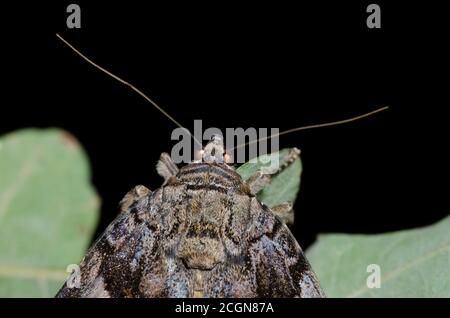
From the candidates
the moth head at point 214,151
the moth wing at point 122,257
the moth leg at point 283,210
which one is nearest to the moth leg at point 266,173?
the moth leg at point 283,210

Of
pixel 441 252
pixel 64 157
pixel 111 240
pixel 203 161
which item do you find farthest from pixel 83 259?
pixel 441 252

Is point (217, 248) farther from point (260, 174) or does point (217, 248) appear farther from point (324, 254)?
point (324, 254)

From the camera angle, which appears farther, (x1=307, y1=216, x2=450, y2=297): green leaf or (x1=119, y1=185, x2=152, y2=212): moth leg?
(x1=119, y1=185, x2=152, y2=212): moth leg

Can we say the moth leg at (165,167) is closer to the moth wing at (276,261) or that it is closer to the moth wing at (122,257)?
the moth wing at (122,257)

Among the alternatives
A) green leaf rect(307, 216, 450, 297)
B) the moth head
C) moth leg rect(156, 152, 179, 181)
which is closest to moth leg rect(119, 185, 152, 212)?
moth leg rect(156, 152, 179, 181)

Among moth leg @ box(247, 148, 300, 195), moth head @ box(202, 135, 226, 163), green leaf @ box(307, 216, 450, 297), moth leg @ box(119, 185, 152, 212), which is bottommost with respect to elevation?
green leaf @ box(307, 216, 450, 297)

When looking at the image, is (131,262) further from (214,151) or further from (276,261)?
(214,151)

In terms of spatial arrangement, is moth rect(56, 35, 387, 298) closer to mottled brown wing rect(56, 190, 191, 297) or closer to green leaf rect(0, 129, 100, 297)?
mottled brown wing rect(56, 190, 191, 297)
